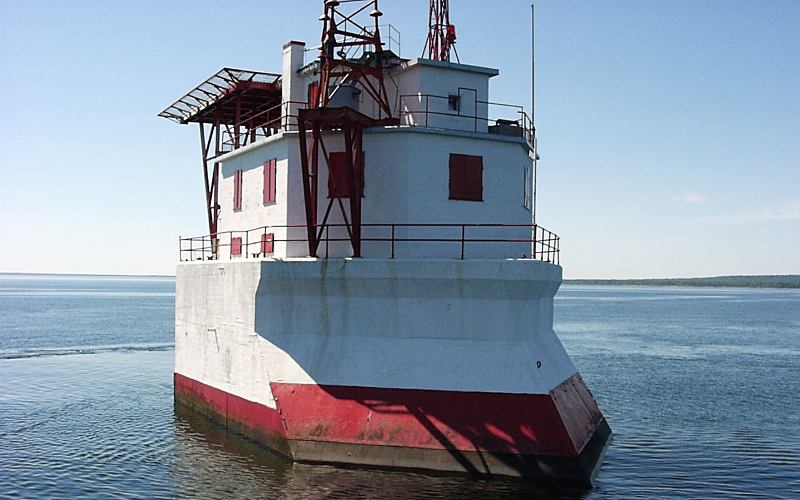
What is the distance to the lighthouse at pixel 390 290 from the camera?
64.2 ft

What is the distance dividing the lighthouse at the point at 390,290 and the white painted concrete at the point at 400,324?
42 millimetres

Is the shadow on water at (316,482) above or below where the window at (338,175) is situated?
below

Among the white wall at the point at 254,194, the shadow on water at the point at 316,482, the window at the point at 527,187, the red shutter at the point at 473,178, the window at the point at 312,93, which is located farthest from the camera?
the window at the point at 312,93

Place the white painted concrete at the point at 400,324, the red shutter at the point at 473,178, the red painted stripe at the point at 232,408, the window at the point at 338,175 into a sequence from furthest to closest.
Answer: the red shutter at the point at 473,178, the window at the point at 338,175, the red painted stripe at the point at 232,408, the white painted concrete at the point at 400,324

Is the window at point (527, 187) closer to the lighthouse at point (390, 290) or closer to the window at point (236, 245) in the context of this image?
the lighthouse at point (390, 290)

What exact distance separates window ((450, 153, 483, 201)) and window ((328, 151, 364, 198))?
283cm

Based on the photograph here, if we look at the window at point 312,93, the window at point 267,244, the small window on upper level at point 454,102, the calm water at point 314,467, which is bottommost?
the calm water at point 314,467

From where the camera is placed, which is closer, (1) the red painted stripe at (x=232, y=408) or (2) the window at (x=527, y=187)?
(1) the red painted stripe at (x=232, y=408)

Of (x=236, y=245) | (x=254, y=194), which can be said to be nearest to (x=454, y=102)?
(x=254, y=194)

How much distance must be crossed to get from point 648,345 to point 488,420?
44600 millimetres

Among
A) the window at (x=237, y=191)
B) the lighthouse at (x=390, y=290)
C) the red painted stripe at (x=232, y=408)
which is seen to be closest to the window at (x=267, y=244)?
the lighthouse at (x=390, y=290)

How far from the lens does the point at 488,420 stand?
19.4 metres

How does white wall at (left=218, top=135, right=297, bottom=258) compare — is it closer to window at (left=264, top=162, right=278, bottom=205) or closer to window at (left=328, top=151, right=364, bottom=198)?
window at (left=264, top=162, right=278, bottom=205)

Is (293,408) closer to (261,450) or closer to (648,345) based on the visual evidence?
(261,450)
